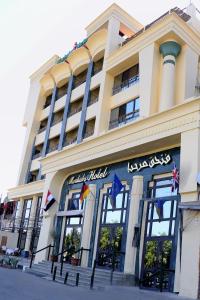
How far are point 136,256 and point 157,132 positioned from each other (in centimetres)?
→ 601

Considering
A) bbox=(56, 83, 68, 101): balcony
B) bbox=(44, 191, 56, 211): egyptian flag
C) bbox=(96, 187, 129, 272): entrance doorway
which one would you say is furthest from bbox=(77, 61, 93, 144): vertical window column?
bbox=(96, 187, 129, 272): entrance doorway

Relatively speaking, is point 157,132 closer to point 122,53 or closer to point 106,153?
point 106,153

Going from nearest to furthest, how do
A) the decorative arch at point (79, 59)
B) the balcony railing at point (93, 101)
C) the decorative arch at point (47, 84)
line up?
the balcony railing at point (93, 101)
the decorative arch at point (79, 59)
the decorative arch at point (47, 84)

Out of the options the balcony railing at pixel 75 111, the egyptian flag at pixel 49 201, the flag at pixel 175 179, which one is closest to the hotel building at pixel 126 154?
the balcony railing at pixel 75 111

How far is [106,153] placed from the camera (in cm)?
2120

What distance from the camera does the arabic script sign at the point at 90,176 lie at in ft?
73.3

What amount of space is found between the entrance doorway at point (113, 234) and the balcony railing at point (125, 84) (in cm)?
860

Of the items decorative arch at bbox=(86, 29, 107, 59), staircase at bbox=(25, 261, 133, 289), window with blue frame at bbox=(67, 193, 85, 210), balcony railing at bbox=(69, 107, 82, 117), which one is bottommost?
staircase at bbox=(25, 261, 133, 289)

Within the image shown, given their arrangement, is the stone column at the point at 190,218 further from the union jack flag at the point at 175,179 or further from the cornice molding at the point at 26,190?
the cornice molding at the point at 26,190

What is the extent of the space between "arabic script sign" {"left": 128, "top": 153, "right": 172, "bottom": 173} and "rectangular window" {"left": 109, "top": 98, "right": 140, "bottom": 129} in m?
5.41

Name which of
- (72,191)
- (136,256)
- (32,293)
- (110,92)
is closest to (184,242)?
(136,256)

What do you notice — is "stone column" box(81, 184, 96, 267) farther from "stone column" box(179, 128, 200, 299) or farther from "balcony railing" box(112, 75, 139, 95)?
"balcony railing" box(112, 75, 139, 95)

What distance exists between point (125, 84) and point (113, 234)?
11.5 meters

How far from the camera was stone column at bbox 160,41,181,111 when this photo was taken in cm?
2234
